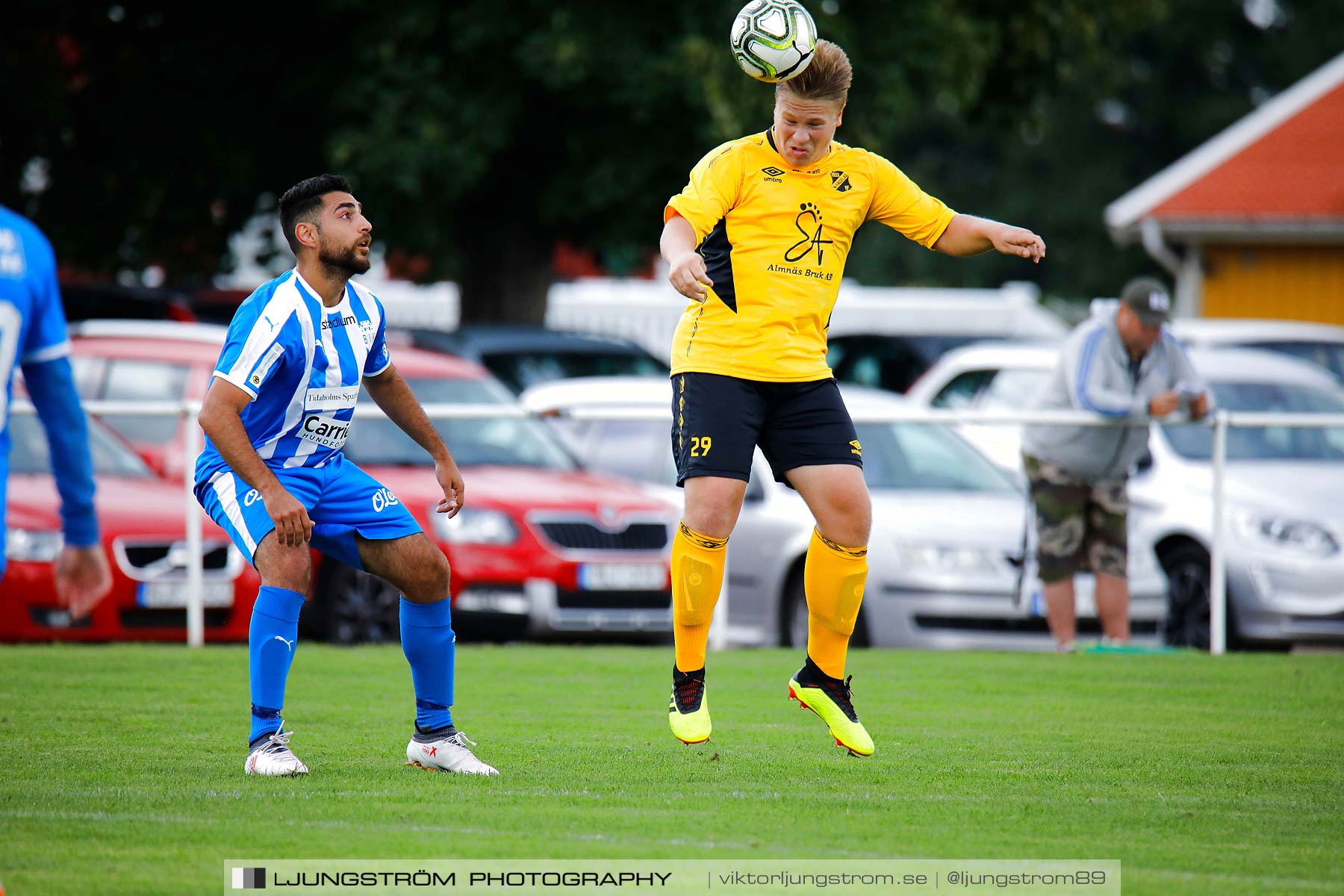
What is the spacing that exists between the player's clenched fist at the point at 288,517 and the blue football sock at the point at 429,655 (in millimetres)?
602

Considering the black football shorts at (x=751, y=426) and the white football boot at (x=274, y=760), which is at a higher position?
the black football shorts at (x=751, y=426)

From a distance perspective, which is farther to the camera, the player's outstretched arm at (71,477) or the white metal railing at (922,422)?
the white metal railing at (922,422)

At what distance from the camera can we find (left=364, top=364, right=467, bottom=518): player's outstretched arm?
6.62m

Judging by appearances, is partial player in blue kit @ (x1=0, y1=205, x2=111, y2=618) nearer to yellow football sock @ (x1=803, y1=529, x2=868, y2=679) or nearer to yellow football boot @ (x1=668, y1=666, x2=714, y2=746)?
yellow football boot @ (x1=668, y1=666, x2=714, y2=746)

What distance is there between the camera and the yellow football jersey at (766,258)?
664 centimetres

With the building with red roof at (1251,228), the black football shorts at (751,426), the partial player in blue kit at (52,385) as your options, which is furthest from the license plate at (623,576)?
the building with red roof at (1251,228)

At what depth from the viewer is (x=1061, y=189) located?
5531cm

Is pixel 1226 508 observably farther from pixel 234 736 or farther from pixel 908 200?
pixel 234 736

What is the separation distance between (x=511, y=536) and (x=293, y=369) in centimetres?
615

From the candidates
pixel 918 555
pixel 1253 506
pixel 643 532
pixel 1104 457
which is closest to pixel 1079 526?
pixel 1104 457

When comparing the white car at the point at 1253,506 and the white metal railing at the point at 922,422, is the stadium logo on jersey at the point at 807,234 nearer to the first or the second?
the white metal railing at the point at 922,422

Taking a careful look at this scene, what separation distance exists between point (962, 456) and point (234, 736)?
6.86 meters

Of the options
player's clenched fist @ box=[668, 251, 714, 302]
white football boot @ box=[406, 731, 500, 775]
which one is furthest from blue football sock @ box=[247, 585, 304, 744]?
player's clenched fist @ box=[668, 251, 714, 302]

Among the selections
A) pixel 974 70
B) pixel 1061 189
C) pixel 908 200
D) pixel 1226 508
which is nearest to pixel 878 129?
pixel 974 70
